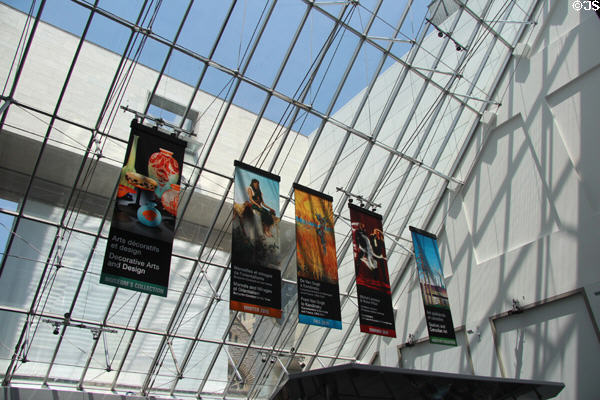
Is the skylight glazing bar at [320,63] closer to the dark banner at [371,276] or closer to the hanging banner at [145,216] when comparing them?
the dark banner at [371,276]

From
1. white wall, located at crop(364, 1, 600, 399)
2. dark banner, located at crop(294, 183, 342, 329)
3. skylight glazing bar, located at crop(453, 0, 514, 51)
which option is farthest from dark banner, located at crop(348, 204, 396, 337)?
skylight glazing bar, located at crop(453, 0, 514, 51)

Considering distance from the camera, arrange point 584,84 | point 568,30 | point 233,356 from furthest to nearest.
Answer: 1. point 233,356
2. point 568,30
3. point 584,84

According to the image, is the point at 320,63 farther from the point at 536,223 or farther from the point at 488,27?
the point at 536,223

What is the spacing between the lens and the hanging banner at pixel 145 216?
→ 869 centimetres

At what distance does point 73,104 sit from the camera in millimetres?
14750

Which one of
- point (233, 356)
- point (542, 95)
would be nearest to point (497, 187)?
point (542, 95)

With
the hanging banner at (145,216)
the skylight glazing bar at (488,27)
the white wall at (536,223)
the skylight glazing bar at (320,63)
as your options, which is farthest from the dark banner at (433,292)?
the skylight glazing bar at (488,27)

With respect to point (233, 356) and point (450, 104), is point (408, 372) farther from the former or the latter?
point (450, 104)

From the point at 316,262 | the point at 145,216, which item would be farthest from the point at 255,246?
the point at 145,216

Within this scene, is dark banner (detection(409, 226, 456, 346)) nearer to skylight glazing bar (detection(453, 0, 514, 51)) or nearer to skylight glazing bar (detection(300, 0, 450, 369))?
skylight glazing bar (detection(300, 0, 450, 369))

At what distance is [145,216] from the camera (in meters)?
9.45

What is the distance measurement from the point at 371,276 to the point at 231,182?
561 centimetres

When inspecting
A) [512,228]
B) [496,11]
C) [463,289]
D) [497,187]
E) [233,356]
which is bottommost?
[233,356]

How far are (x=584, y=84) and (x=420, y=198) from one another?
22.4 feet
